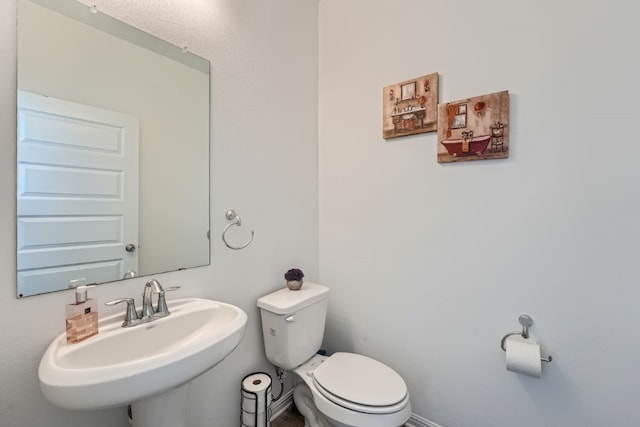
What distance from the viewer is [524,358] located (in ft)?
3.41

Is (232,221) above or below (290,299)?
above

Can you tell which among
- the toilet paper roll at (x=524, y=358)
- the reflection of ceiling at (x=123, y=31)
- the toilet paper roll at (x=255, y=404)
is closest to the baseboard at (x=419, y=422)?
the toilet paper roll at (x=524, y=358)

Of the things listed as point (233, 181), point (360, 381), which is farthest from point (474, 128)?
point (360, 381)

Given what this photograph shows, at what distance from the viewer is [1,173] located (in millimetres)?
743

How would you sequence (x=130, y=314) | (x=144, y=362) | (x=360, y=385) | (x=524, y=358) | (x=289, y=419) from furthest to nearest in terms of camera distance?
1. (x=289, y=419)
2. (x=360, y=385)
3. (x=524, y=358)
4. (x=130, y=314)
5. (x=144, y=362)

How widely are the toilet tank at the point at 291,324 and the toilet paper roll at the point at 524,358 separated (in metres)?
0.86

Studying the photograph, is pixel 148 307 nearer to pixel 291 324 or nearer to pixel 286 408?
pixel 291 324

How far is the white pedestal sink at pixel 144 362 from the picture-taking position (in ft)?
2.05

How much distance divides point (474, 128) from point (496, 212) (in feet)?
1.30

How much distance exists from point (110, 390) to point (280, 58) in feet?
5.34

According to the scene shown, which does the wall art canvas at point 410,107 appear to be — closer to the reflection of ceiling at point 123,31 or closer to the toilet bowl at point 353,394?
the reflection of ceiling at point 123,31

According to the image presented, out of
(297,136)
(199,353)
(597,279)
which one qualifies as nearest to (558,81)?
(597,279)

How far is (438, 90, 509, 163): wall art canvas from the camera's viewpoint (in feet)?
Result: 3.78

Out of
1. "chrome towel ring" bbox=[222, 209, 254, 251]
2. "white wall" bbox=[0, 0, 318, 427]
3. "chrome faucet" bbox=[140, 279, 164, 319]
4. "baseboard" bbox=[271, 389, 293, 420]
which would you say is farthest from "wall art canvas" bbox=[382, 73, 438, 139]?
"baseboard" bbox=[271, 389, 293, 420]
